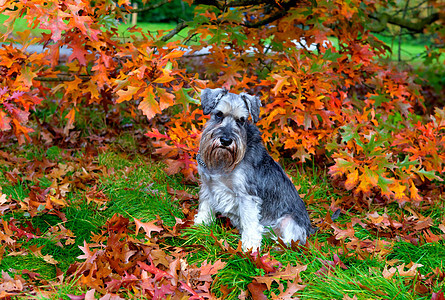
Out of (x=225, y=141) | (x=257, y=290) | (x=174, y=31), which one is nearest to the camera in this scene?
(x=257, y=290)

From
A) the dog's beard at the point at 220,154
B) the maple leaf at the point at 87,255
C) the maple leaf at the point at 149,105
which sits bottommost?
the maple leaf at the point at 87,255

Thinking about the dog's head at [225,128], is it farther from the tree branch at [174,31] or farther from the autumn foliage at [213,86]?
the tree branch at [174,31]

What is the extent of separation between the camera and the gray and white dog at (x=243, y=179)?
146 inches

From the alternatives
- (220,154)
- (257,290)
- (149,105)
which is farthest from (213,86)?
(257,290)

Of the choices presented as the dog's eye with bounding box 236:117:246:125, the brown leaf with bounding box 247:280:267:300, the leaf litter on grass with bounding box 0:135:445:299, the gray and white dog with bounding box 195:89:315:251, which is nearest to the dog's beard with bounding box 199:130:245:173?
the gray and white dog with bounding box 195:89:315:251

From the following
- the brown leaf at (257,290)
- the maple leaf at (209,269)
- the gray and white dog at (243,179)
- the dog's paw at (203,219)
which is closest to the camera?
the brown leaf at (257,290)

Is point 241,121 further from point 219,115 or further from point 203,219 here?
point 203,219

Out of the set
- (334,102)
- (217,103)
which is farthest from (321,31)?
(217,103)

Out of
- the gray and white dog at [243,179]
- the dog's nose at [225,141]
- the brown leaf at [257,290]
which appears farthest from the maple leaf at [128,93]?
the brown leaf at [257,290]

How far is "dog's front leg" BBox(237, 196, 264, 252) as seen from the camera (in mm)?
3822

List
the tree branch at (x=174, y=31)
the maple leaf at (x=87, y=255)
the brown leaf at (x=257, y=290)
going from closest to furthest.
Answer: the brown leaf at (x=257, y=290)
the maple leaf at (x=87, y=255)
the tree branch at (x=174, y=31)

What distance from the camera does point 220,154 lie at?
12.1 feet

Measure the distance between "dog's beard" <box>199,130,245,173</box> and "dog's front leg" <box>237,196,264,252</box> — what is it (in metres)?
0.34

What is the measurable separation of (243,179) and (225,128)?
0.53 m
